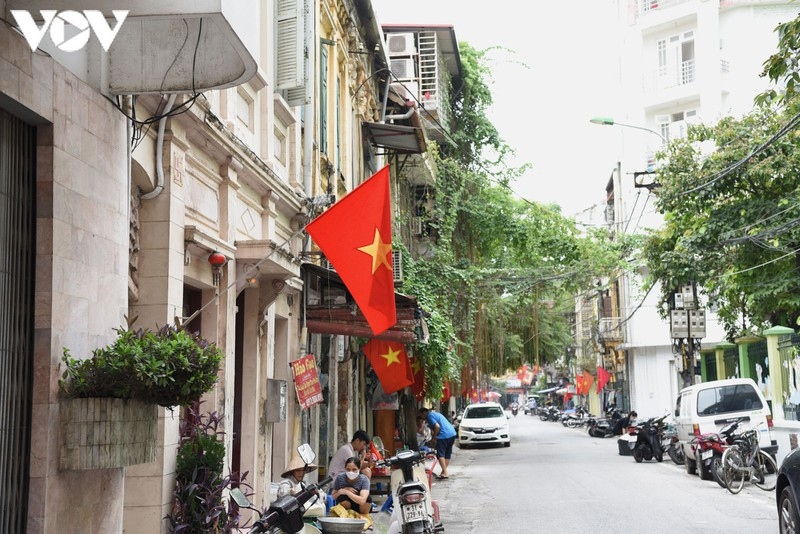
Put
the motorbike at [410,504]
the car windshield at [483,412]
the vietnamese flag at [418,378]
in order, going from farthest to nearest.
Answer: the car windshield at [483,412] < the vietnamese flag at [418,378] < the motorbike at [410,504]

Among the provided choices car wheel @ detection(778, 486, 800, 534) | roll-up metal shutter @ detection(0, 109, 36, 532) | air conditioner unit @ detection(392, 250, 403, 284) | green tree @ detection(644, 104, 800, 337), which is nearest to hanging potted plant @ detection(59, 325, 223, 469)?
roll-up metal shutter @ detection(0, 109, 36, 532)

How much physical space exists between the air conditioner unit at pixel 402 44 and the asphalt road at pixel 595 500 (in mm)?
12332

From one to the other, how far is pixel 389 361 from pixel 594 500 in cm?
482

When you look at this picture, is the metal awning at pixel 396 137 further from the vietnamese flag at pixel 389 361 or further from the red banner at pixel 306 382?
the red banner at pixel 306 382

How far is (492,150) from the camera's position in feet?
107

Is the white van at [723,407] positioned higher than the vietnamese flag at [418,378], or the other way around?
the vietnamese flag at [418,378]

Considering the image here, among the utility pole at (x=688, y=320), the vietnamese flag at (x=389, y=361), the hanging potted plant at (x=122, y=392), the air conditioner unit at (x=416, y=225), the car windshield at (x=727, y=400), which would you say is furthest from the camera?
the air conditioner unit at (x=416, y=225)

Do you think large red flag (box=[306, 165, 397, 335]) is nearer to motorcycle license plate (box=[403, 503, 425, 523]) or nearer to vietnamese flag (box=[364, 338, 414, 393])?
motorcycle license plate (box=[403, 503, 425, 523])

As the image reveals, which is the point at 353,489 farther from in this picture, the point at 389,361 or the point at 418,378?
the point at 418,378

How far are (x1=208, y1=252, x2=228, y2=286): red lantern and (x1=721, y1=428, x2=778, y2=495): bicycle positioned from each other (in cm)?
1001

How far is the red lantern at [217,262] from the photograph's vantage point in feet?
34.2

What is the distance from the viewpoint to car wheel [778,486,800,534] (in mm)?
9225

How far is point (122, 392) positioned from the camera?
600cm

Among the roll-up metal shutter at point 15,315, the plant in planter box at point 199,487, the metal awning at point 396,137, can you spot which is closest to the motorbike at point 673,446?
the metal awning at point 396,137
